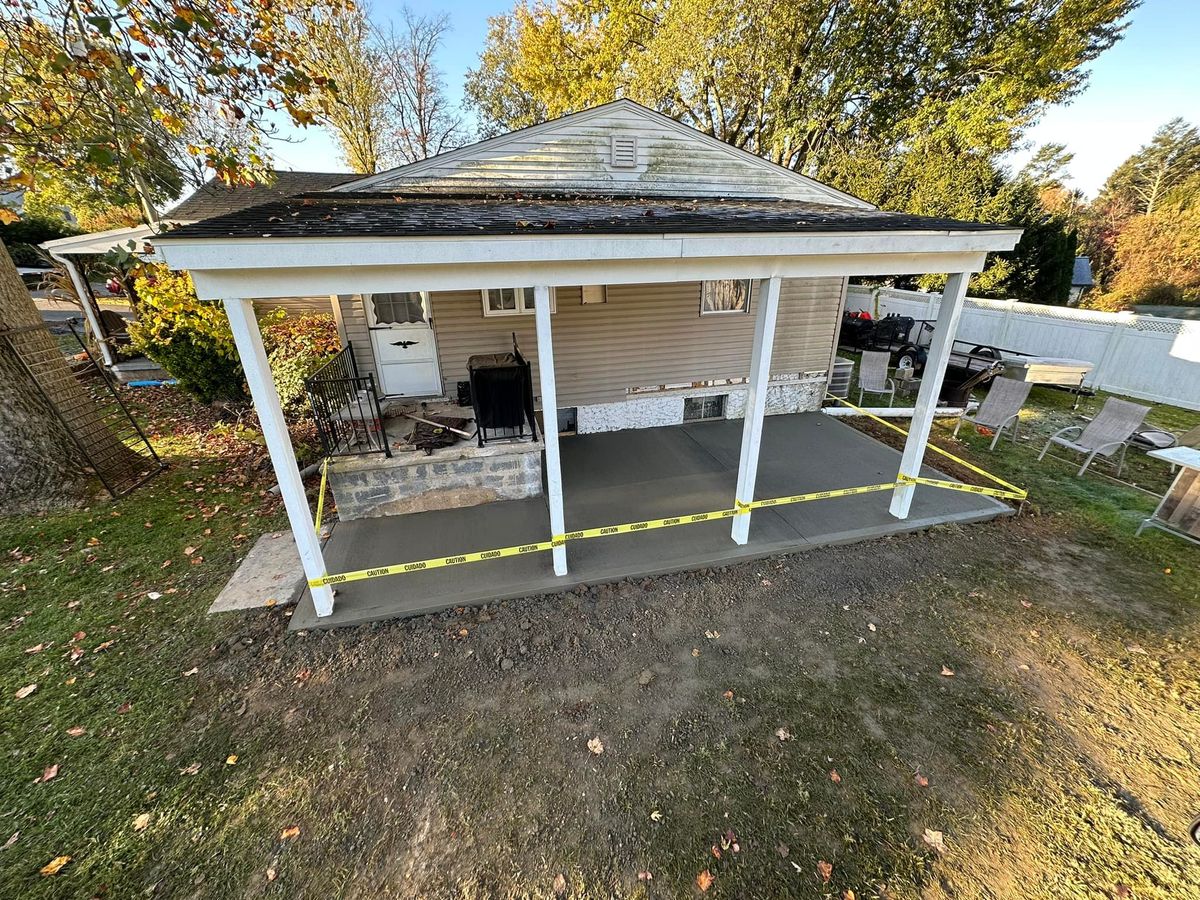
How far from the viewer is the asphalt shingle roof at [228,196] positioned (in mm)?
13172

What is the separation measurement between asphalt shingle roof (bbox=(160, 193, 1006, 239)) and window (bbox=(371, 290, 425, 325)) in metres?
1.36

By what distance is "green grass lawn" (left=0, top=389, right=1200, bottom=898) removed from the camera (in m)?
2.58

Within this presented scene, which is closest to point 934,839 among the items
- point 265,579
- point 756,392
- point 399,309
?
point 756,392

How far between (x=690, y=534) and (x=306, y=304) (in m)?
12.5

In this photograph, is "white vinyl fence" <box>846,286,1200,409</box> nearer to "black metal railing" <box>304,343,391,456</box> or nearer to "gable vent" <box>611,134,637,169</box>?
"gable vent" <box>611,134,637,169</box>

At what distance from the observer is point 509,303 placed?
23.3 feet

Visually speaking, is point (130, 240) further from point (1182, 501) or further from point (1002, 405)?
point (1182, 501)

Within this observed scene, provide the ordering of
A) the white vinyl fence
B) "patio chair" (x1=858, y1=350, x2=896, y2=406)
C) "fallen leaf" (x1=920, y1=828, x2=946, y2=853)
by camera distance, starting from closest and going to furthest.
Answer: "fallen leaf" (x1=920, y1=828, x2=946, y2=853)
"patio chair" (x1=858, y1=350, x2=896, y2=406)
the white vinyl fence

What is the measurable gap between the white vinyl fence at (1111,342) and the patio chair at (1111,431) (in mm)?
5235

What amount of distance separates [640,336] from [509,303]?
2172mm

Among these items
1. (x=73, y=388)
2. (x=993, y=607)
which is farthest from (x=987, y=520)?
(x=73, y=388)

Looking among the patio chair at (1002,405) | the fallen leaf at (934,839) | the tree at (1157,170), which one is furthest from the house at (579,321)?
the tree at (1157,170)

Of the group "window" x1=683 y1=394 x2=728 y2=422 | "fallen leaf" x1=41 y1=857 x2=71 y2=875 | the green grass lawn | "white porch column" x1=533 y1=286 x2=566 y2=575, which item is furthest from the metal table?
"fallen leaf" x1=41 y1=857 x2=71 y2=875

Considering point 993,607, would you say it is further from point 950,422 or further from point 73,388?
point 73,388
